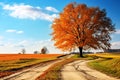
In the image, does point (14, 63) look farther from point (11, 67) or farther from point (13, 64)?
point (11, 67)

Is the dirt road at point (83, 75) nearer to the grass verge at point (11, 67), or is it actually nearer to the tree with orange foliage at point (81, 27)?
the grass verge at point (11, 67)

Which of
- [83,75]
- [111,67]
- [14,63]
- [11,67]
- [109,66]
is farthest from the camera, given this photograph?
[14,63]

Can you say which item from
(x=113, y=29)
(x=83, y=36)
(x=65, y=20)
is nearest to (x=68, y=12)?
(x=65, y=20)

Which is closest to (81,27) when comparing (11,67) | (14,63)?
(14,63)

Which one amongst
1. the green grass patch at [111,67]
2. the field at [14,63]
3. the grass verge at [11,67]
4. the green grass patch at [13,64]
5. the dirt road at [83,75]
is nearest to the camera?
the dirt road at [83,75]

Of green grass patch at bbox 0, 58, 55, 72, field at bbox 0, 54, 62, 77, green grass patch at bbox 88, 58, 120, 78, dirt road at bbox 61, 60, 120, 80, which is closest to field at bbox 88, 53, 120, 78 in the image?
green grass patch at bbox 88, 58, 120, 78

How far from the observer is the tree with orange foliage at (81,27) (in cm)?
7006

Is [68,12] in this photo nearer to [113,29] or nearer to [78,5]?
[78,5]

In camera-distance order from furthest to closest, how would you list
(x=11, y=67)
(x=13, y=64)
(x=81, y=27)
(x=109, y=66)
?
(x=81, y=27), (x=13, y=64), (x=11, y=67), (x=109, y=66)

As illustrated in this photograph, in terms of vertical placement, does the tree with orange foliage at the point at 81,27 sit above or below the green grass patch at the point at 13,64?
above

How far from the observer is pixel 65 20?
70562 mm

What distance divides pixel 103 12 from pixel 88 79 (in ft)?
168

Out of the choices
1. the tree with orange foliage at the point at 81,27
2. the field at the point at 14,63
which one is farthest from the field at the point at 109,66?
the tree with orange foliage at the point at 81,27

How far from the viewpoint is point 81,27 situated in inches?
2768
